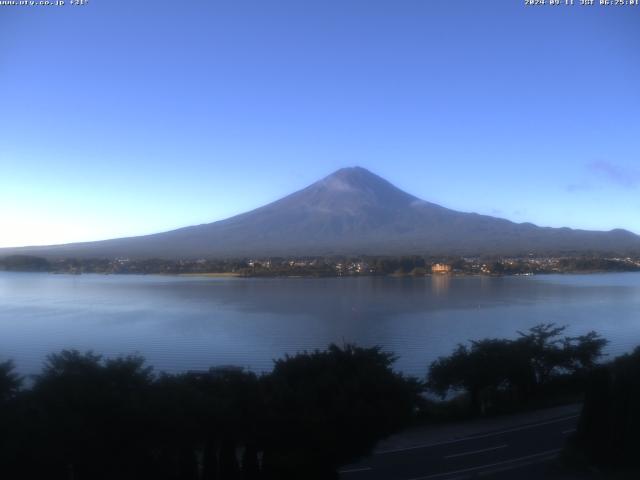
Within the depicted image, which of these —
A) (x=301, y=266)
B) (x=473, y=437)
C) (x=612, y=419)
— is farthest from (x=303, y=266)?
(x=612, y=419)

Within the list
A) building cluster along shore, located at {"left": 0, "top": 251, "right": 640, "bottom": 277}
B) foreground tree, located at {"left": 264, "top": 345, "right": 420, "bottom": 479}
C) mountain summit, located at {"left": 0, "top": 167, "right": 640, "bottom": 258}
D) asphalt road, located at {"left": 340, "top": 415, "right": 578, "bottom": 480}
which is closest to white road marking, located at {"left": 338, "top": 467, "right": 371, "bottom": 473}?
asphalt road, located at {"left": 340, "top": 415, "right": 578, "bottom": 480}

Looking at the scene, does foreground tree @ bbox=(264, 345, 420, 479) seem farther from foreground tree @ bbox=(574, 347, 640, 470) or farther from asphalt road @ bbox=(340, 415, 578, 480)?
foreground tree @ bbox=(574, 347, 640, 470)

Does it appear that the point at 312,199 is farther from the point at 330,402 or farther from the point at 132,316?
the point at 330,402

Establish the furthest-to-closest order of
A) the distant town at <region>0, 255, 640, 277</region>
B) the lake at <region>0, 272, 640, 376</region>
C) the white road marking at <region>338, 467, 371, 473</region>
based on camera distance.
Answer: the distant town at <region>0, 255, 640, 277</region> < the lake at <region>0, 272, 640, 376</region> < the white road marking at <region>338, 467, 371, 473</region>

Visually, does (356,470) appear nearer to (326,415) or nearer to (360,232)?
(326,415)

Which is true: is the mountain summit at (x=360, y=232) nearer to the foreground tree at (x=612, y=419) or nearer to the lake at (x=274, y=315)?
the lake at (x=274, y=315)

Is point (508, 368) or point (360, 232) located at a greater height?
point (360, 232)

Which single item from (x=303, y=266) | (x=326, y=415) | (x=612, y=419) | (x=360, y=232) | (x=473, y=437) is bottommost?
(x=473, y=437)
